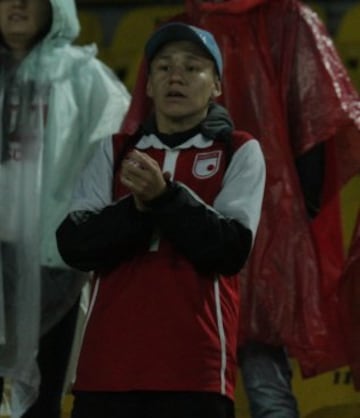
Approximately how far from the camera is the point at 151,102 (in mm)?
4000

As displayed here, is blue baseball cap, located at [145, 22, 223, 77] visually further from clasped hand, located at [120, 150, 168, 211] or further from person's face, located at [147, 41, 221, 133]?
clasped hand, located at [120, 150, 168, 211]

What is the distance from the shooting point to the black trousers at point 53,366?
3.86 metres

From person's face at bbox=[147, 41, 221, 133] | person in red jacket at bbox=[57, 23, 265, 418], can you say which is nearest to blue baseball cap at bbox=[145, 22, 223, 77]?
person's face at bbox=[147, 41, 221, 133]

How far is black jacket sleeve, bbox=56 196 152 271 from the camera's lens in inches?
125

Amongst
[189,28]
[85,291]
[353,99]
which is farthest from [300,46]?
[85,291]

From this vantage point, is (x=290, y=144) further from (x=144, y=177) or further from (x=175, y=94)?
(x=144, y=177)

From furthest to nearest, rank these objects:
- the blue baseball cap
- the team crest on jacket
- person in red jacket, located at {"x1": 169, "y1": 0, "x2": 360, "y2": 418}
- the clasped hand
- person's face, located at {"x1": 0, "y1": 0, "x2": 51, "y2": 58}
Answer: person's face, located at {"x1": 0, "y1": 0, "x2": 51, "y2": 58}, person in red jacket, located at {"x1": 169, "y1": 0, "x2": 360, "y2": 418}, the blue baseball cap, the team crest on jacket, the clasped hand

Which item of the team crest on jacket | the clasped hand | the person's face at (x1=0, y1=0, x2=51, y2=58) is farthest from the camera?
the person's face at (x1=0, y1=0, x2=51, y2=58)

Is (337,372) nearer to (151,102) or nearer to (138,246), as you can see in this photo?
(151,102)

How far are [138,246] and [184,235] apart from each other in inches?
4.6

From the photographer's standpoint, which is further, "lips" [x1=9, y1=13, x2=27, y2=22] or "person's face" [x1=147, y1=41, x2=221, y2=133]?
"lips" [x1=9, y1=13, x2=27, y2=22]

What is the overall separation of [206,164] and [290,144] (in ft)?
2.00

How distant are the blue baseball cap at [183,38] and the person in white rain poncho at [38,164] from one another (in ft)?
1.73

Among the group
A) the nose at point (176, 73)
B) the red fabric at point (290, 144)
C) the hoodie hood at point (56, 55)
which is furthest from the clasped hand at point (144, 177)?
the hoodie hood at point (56, 55)
